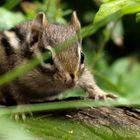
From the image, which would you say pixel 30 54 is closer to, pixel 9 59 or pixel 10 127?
pixel 9 59

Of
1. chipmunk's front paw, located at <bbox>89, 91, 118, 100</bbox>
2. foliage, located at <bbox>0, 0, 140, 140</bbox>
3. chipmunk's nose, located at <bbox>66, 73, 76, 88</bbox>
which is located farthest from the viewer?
chipmunk's front paw, located at <bbox>89, 91, 118, 100</bbox>

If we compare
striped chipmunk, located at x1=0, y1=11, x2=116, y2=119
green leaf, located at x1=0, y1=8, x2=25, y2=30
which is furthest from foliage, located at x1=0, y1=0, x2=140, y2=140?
striped chipmunk, located at x1=0, y1=11, x2=116, y2=119

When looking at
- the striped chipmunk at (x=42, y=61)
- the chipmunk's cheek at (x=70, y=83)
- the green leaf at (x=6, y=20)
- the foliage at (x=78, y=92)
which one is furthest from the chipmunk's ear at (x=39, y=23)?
the green leaf at (x=6, y=20)

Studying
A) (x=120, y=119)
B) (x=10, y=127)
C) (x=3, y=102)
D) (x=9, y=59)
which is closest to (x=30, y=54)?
(x=9, y=59)

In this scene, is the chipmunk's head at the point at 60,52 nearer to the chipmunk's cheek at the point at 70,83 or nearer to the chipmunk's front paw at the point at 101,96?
the chipmunk's cheek at the point at 70,83

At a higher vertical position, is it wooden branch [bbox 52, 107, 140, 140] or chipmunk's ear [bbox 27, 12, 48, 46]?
chipmunk's ear [bbox 27, 12, 48, 46]

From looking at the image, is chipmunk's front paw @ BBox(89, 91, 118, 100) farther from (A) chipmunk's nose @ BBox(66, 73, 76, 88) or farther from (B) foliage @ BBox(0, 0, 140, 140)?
(A) chipmunk's nose @ BBox(66, 73, 76, 88)

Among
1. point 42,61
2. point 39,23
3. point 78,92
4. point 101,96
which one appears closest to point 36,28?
point 39,23
